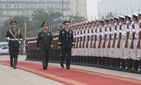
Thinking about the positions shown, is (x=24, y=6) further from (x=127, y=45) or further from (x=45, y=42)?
(x=127, y=45)

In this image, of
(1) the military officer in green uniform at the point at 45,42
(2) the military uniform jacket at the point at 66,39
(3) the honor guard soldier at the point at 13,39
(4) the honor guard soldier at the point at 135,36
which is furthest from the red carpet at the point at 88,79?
(3) the honor guard soldier at the point at 13,39

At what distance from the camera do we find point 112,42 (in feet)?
48.3

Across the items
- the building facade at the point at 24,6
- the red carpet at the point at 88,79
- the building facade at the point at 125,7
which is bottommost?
the red carpet at the point at 88,79

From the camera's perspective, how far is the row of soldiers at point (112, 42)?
13109 millimetres

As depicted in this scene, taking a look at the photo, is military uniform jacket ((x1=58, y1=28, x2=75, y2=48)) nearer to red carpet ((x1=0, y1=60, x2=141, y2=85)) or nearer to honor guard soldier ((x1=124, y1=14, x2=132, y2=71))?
honor guard soldier ((x1=124, y1=14, x2=132, y2=71))

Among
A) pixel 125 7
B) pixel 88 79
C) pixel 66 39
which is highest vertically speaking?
pixel 125 7

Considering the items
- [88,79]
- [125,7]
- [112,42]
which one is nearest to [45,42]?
[112,42]

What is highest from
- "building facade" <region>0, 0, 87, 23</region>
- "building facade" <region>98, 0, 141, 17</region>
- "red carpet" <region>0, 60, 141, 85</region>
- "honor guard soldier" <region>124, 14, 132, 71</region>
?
"building facade" <region>0, 0, 87, 23</region>

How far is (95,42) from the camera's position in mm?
16516

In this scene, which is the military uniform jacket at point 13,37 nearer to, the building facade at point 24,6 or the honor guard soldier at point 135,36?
the honor guard soldier at point 135,36

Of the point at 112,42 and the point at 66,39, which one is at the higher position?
the point at 66,39

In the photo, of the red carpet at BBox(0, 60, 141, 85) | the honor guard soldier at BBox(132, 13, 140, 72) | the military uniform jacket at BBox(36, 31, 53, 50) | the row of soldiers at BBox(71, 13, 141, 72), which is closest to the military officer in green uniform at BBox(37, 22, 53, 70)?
the military uniform jacket at BBox(36, 31, 53, 50)

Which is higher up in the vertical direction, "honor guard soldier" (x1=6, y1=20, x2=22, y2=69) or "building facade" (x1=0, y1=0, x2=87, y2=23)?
"building facade" (x1=0, y1=0, x2=87, y2=23)

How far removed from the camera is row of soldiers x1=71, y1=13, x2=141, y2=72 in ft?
43.0
